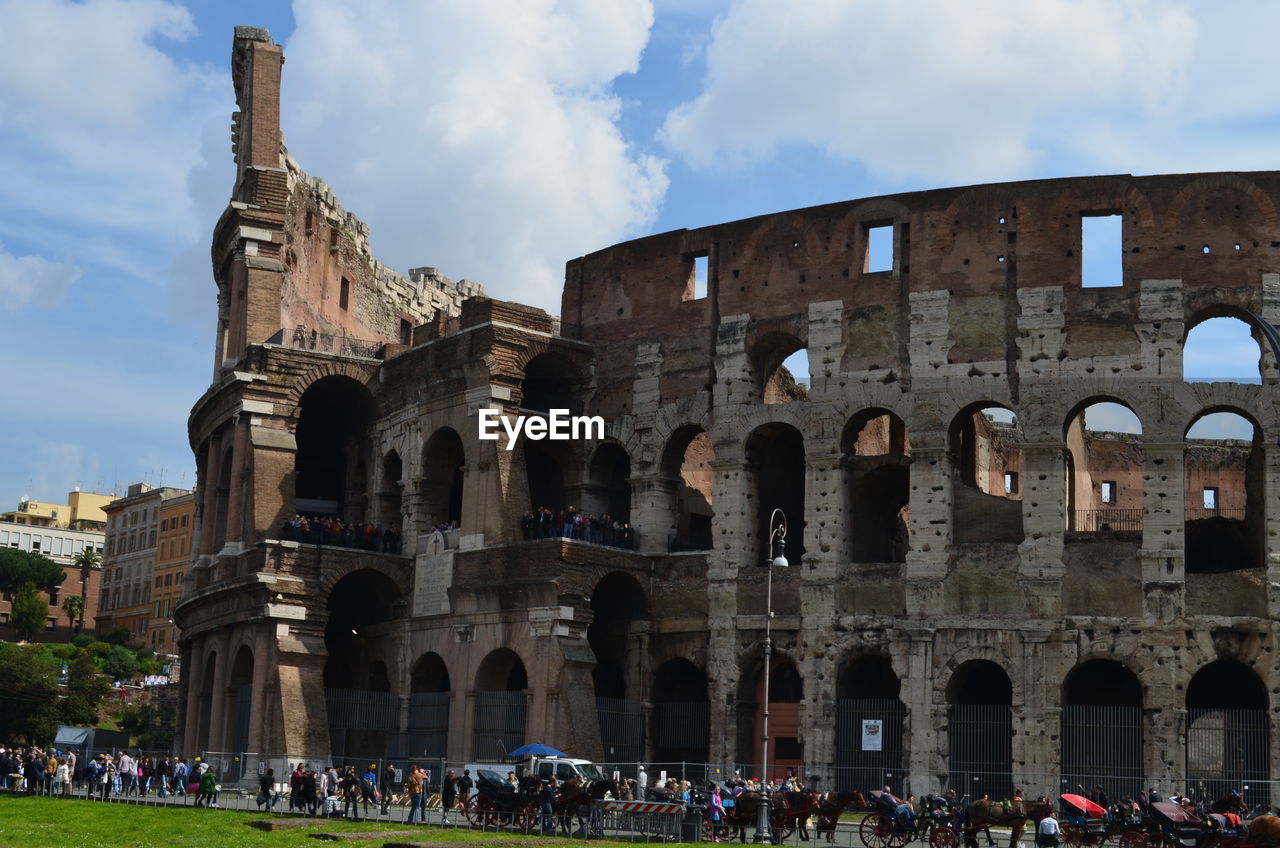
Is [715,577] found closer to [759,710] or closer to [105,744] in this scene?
[759,710]

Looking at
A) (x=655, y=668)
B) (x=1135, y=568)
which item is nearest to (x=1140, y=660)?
(x=1135, y=568)

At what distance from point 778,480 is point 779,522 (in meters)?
1.02

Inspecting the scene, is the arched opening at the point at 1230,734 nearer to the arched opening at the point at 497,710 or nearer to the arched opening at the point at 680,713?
the arched opening at the point at 680,713

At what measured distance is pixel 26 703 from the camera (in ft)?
225

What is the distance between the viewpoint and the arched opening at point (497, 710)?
40031 millimetres

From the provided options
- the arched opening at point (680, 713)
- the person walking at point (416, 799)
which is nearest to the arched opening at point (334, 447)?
the arched opening at point (680, 713)

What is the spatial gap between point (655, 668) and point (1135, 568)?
11.2m

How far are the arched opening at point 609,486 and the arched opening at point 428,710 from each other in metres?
5.20

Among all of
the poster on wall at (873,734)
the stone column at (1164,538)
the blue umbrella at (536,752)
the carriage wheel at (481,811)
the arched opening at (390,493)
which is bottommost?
the carriage wheel at (481,811)

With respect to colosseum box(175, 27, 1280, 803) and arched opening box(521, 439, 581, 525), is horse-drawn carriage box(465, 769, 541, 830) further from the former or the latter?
arched opening box(521, 439, 581, 525)

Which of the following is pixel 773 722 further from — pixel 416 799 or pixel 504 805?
pixel 504 805

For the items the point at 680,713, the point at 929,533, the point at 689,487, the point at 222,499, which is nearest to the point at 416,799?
the point at 680,713

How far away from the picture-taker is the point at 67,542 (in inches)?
5074

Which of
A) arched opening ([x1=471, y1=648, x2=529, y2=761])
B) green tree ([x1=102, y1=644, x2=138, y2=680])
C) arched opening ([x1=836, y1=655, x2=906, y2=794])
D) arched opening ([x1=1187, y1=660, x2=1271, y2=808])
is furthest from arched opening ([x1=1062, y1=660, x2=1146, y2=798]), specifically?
green tree ([x1=102, y1=644, x2=138, y2=680])
